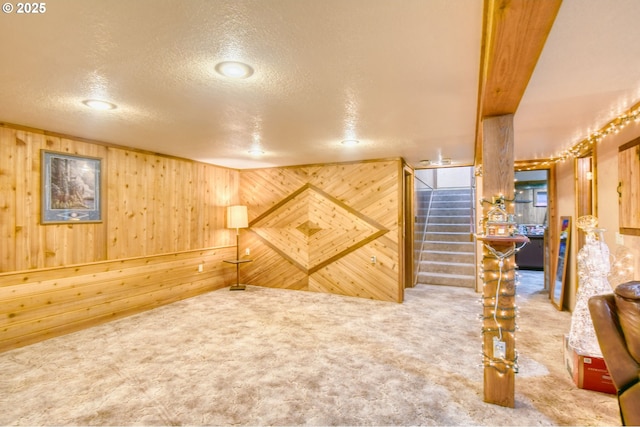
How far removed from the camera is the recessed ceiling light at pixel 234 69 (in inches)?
75.2

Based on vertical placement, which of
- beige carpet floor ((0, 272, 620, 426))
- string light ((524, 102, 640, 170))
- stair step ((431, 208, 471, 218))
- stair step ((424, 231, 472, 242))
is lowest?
beige carpet floor ((0, 272, 620, 426))

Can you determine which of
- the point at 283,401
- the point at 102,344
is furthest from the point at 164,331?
the point at 283,401

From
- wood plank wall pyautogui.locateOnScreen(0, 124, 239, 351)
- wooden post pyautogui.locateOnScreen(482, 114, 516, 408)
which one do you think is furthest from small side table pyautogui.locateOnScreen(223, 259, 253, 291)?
wooden post pyautogui.locateOnScreen(482, 114, 516, 408)

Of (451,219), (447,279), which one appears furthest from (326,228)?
(451,219)

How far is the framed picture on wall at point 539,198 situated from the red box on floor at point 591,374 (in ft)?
24.8

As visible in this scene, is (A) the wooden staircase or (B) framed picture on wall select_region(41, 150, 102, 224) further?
(A) the wooden staircase

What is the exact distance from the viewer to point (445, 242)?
274 inches

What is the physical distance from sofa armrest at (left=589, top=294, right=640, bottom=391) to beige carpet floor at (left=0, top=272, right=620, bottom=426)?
2.36 feet

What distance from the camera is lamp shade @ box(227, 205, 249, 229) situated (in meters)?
5.75

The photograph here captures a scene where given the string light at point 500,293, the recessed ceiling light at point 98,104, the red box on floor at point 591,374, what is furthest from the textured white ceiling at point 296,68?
the red box on floor at point 591,374

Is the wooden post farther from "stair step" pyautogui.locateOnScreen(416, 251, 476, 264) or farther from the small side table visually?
"stair step" pyautogui.locateOnScreen(416, 251, 476, 264)

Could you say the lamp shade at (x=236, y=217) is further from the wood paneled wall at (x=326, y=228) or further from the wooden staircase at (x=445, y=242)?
the wooden staircase at (x=445, y=242)

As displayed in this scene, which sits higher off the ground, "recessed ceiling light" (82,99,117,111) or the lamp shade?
"recessed ceiling light" (82,99,117,111)

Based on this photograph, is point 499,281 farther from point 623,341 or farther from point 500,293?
point 623,341
